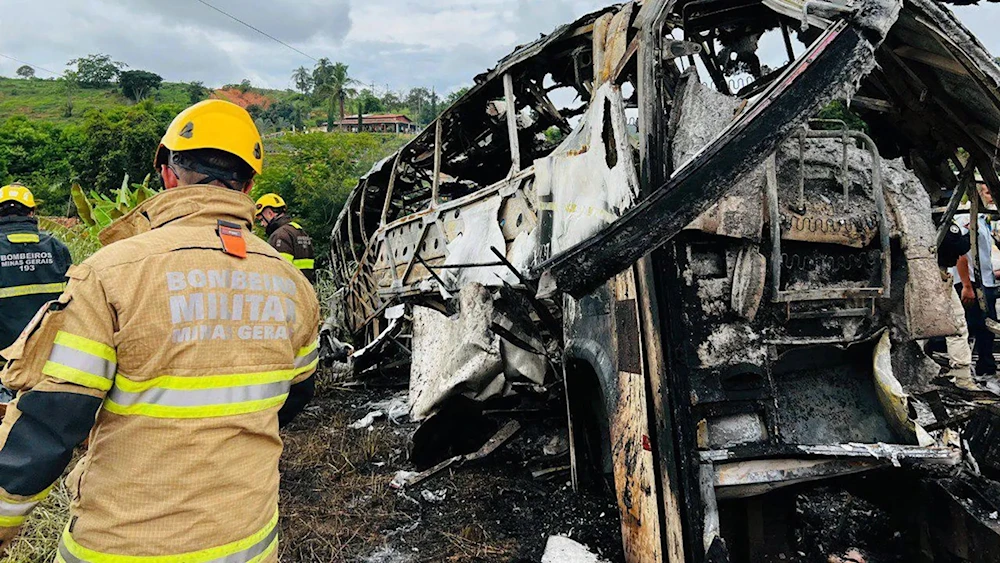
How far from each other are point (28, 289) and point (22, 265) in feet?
0.56

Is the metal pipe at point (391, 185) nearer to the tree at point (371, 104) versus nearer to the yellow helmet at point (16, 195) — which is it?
the yellow helmet at point (16, 195)

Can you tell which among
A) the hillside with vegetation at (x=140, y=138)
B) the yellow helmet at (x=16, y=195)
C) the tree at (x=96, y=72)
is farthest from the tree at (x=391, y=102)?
the yellow helmet at (x=16, y=195)

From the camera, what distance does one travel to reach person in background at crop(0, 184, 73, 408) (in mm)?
4059

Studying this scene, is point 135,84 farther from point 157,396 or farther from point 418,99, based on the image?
point 157,396

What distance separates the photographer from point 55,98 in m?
72.2

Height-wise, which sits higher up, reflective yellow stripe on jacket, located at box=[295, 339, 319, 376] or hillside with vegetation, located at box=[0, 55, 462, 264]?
hillside with vegetation, located at box=[0, 55, 462, 264]

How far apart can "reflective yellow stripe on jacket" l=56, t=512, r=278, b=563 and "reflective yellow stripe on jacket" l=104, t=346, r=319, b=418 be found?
315mm

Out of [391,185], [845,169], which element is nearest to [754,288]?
[845,169]

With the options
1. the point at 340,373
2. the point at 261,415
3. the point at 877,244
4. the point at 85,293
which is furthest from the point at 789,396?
the point at 340,373

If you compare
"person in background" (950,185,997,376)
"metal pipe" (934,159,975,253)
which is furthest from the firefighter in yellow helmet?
"person in background" (950,185,997,376)

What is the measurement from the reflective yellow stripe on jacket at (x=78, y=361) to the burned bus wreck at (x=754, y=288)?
4.26 ft

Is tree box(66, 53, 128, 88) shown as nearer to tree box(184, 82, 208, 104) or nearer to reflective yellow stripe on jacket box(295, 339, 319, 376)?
tree box(184, 82, 208, 104)

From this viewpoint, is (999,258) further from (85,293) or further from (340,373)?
(85,293)

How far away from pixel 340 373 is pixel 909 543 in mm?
5599
